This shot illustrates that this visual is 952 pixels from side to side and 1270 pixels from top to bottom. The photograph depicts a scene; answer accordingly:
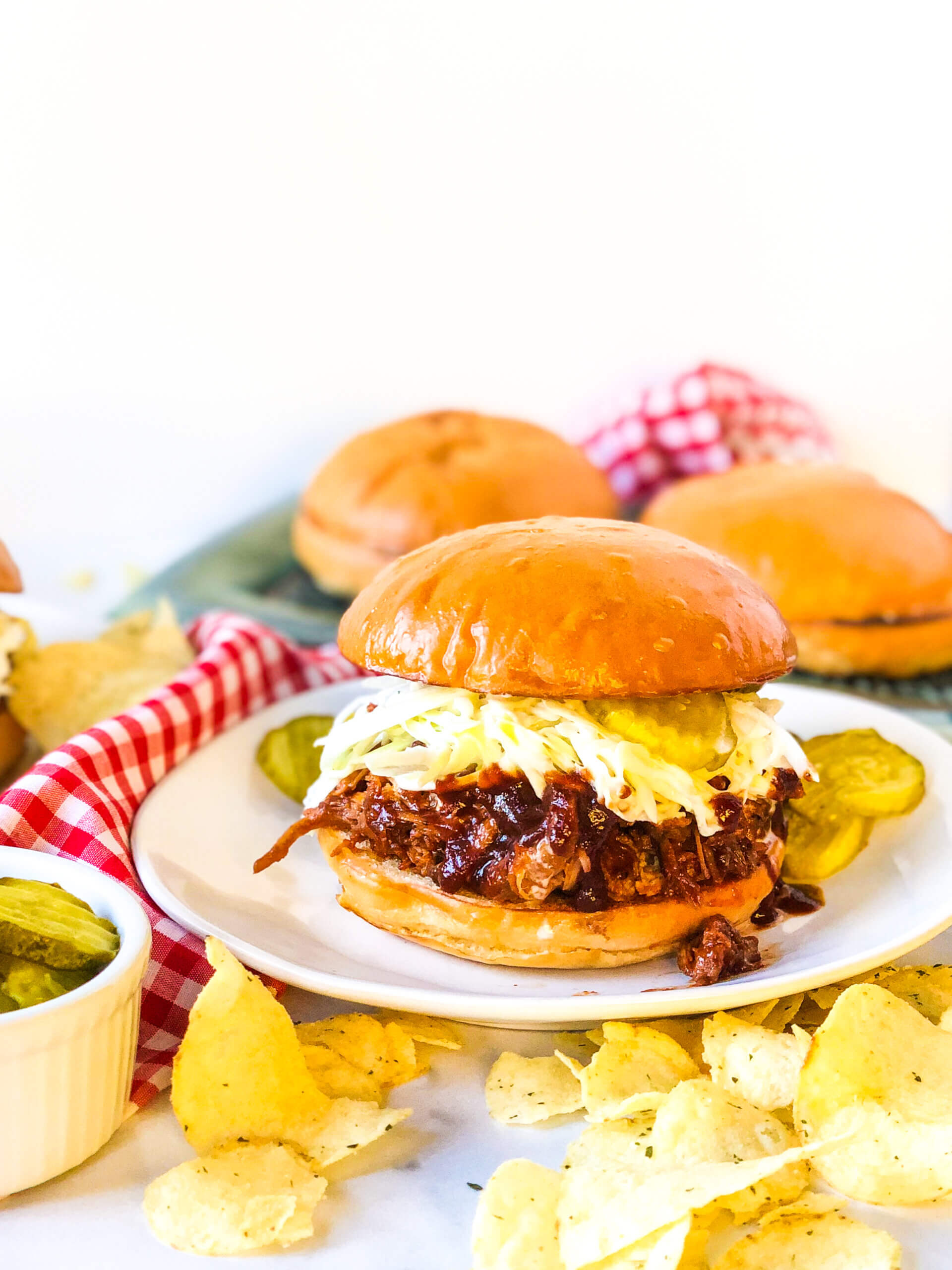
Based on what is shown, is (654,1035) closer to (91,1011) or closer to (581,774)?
(581,774)

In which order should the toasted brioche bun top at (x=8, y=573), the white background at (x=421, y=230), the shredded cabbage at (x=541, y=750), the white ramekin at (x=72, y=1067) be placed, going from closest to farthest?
the white ramekin at (x=72, y=1067) < the shredded cabbage at (x=541, y=750) < the toasted brioche bun top at (x=8, y=573) < the white background at (x=421, y=230)

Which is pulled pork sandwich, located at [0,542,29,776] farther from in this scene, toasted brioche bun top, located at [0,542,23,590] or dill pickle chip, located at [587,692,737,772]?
dill pickle chip, located at [587,692,737,772]

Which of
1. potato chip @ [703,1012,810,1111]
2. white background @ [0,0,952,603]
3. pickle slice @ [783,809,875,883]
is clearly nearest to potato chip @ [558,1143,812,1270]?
potato chip @ [703,1012,810,1111]

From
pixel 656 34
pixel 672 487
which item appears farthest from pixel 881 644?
pixel 656 34

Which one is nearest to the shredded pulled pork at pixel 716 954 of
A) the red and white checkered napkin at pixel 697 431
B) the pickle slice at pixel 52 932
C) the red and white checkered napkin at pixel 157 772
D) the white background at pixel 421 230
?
the red and white checkered napkin at pixel 157 772

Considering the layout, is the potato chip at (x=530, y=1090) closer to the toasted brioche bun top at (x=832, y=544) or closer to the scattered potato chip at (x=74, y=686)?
the scattered potato chip at (x=74, y=686)

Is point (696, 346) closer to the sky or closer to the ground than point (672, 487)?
closer to the sky

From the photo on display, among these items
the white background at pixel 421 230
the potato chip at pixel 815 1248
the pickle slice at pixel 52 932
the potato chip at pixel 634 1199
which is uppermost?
the white background at pixel 421 230

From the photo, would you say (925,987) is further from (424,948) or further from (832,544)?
(832,544)
